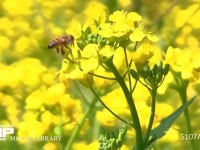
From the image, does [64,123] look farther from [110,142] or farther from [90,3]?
[90,3]

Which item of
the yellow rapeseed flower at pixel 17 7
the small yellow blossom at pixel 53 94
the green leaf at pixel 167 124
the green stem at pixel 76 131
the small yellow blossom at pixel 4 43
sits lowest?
the green leaf at pixel 167 124

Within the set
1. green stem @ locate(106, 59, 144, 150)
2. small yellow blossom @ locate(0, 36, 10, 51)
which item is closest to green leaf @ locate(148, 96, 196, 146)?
green stem @ locate(106, 59, 144, 150)

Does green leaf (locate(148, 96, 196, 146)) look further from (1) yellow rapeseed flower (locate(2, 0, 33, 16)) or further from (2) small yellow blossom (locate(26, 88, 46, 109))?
(1) yellow rapeseed flower (locate(2, 0, 33, 16))

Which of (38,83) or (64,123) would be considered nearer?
(64,123)

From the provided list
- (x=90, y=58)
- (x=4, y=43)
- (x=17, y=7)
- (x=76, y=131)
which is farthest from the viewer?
(x=17, y=7)

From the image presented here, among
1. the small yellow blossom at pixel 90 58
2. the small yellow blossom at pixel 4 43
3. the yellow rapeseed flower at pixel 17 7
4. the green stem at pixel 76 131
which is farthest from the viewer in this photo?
the yellow rapeseed flower at pixel 17 7

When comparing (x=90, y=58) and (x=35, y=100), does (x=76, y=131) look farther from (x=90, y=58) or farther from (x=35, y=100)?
(x=90, y=58)

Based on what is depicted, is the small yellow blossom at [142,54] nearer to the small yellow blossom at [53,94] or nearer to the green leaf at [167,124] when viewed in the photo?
the green leaf at [167,124]

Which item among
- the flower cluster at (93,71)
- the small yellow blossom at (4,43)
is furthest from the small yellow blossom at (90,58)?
the small yellow blossom at (4,43)

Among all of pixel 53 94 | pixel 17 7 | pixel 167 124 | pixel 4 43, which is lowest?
pixel 167 124

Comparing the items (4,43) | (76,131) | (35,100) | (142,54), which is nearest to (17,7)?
(4,43)

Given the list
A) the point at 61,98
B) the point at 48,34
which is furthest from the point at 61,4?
the point at 61,98
